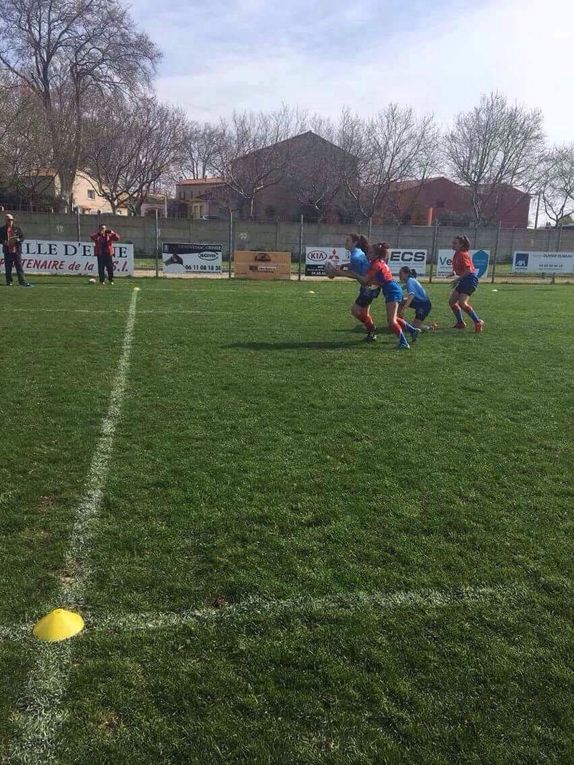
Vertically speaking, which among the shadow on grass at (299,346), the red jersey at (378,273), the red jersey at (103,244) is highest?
the red jersey at (103,244)

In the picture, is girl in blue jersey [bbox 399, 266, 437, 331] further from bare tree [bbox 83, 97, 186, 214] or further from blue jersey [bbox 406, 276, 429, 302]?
bare tree [bbox 83, 97, 186, 214]

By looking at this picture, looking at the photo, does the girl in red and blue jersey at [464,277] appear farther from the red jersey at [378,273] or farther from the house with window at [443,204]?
the house with window at [443,204]

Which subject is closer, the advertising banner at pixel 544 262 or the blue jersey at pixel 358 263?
the blue jersey at pixel 358 263

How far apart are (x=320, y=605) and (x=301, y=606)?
95 millimetres

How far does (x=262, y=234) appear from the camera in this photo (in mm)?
31750

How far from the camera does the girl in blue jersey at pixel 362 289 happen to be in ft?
32.4

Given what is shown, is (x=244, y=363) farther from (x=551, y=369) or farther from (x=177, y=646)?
(x=177, y=646)

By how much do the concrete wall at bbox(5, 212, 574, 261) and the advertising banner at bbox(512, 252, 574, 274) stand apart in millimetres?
2634

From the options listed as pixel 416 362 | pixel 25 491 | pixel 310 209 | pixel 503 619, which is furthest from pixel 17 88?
pixel 503 619

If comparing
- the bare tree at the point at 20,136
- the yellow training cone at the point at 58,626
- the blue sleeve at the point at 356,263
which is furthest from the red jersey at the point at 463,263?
the bare tree at the point at 20,136

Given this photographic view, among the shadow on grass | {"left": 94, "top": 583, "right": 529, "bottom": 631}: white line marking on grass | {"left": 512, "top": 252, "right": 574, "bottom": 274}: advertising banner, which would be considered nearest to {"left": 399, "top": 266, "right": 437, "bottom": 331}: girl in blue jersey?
the shadow on grass

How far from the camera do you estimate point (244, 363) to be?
8.16 meters

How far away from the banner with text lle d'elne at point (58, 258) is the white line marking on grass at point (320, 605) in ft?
64.1

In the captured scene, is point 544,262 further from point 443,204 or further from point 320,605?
point 443,204
